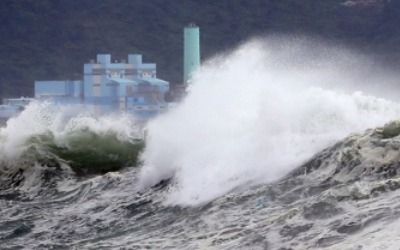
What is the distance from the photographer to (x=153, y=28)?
71188mm

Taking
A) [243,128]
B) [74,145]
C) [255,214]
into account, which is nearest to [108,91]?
[74,145]

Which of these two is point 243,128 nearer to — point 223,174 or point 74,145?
point 223,174

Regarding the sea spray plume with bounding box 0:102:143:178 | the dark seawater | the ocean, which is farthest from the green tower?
the dark seawater

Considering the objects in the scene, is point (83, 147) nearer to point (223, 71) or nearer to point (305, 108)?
point (223, 71)

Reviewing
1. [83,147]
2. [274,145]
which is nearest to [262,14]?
[83,147]

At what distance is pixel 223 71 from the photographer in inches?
626

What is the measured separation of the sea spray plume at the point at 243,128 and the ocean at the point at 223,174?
21 millimetres

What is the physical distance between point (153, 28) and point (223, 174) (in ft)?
198

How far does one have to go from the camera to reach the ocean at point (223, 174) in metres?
8.74

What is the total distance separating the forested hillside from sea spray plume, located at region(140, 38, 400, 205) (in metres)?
46.3

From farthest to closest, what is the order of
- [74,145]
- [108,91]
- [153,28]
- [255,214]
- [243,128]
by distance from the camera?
[153,28] → [108,91] → [74,145] → [243,128] → [255,214]

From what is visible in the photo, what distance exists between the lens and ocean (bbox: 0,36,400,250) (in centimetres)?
874

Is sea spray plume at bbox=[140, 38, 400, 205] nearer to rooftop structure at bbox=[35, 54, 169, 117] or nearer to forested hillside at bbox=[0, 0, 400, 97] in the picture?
Result: rooftop structure at bbox=[35, 54, 169, 117]

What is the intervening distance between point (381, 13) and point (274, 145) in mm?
61229
